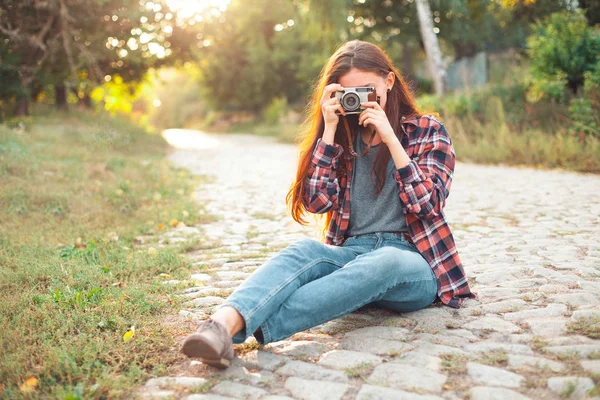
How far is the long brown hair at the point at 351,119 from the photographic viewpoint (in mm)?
2798

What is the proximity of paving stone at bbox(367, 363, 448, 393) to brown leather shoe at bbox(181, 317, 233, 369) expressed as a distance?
547 millimetres

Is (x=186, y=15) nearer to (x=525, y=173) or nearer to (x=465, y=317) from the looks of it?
(x=525, y=173)

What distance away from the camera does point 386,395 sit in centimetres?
192

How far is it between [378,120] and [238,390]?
4.54ft

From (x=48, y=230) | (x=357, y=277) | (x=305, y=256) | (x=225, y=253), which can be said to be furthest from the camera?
(x=48, y=230)

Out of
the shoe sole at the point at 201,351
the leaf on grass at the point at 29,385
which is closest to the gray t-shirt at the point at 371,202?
Answer: the shoe sole at the point at 201,351

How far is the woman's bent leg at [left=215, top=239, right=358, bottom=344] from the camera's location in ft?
7.34

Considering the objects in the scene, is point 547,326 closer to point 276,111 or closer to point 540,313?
point 540,313

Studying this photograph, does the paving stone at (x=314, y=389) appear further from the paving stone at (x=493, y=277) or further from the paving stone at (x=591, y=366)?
the paving stone at (x=493, y=277)

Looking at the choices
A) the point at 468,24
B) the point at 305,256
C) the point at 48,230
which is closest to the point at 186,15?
the point at 468,24

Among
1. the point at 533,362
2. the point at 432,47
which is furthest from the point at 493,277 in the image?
the point at 432,47

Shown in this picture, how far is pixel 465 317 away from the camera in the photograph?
2670 mm

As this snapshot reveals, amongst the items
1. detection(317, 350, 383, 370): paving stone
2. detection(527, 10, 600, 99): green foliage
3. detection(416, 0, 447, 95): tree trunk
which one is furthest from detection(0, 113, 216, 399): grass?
detection(416, 0, 447, 95): tree trunk

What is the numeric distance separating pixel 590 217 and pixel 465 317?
9.45 feet
